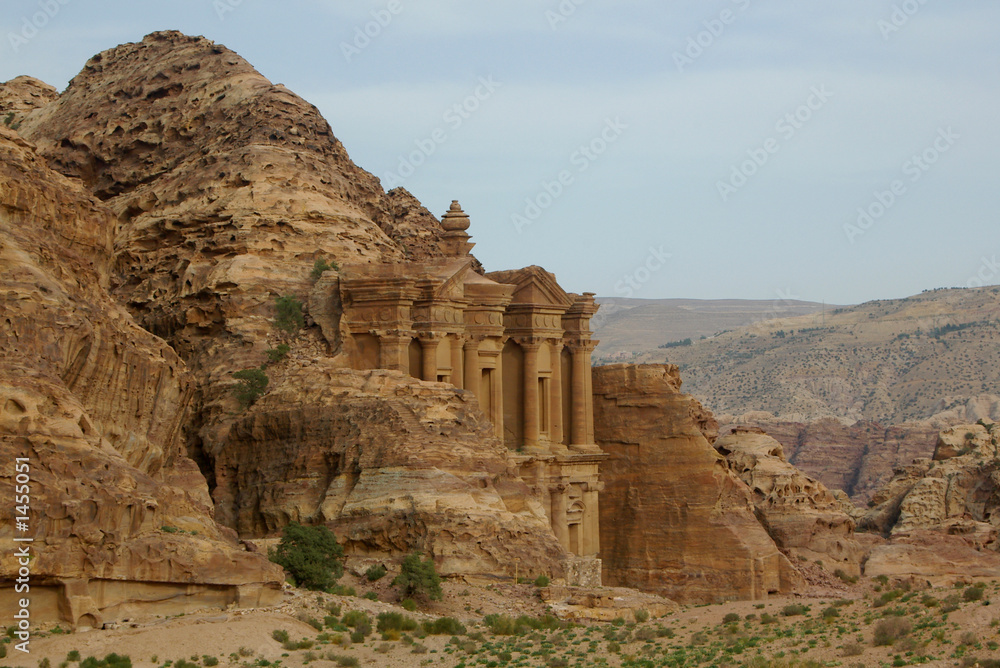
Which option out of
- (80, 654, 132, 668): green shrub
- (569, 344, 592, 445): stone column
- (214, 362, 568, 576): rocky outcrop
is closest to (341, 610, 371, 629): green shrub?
(214, 362, 568, 576): rocky outcrop

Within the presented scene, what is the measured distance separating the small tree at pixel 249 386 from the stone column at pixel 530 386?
1249cm

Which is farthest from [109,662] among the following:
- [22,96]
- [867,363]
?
[867,363]

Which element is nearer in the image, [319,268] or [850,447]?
[319,268]

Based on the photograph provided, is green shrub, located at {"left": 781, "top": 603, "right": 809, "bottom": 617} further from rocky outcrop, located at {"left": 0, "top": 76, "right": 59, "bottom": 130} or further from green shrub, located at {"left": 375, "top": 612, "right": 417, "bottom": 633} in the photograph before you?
rocky outcrop, located at {"left": 0, "top": 76, "right": 59, "bottom": 130}

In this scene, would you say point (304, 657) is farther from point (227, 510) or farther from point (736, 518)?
point (736, 518)

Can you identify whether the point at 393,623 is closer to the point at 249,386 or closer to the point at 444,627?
the point at 444,627

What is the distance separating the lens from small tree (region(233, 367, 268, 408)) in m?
50.8

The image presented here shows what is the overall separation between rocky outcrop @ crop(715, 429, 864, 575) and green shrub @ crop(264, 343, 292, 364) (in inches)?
822

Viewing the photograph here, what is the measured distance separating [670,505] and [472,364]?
10.0 meters

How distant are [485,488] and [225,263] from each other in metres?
13.8

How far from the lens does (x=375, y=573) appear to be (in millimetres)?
43250

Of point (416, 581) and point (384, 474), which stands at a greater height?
point (384, 474)

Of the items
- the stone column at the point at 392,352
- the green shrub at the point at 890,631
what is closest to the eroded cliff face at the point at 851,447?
the stone column at the point at 392,352

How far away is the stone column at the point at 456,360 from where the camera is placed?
184 feet
